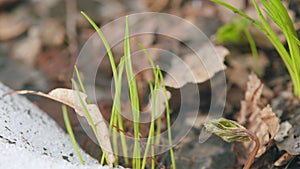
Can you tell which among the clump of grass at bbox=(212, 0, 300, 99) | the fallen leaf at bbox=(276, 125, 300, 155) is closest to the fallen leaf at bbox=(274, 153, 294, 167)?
the fallen leaf at bbox=(276, 125, 300, 155)

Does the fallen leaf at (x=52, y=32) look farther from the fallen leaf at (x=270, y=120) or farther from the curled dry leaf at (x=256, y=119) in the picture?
the fallen leaf at (x=270, y=120)

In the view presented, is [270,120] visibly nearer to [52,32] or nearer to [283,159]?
[283,159]

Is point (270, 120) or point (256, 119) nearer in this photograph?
point (270, 120)

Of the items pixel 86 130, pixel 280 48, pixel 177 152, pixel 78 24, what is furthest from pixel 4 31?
pixel 280 48

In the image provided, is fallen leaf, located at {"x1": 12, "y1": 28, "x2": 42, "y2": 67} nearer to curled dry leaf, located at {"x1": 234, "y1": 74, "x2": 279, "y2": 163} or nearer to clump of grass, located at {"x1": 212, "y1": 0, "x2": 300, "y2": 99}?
curled dry leaf, located at {"x1": 234, "y1": 74, "x2": 279, "y2": 163}

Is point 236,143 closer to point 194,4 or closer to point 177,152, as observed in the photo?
point 177,152

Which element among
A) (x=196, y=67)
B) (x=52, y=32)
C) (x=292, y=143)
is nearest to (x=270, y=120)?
(x=292, y=143)

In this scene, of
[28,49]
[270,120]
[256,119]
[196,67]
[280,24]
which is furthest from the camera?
[28,49]
